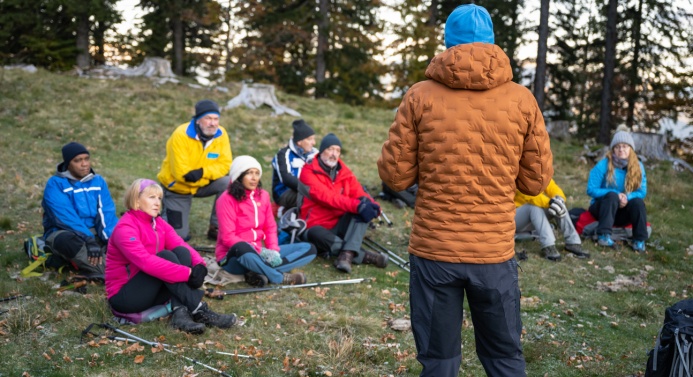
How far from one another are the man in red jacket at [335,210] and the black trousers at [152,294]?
7.50 ft

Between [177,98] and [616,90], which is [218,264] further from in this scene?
[616,90]

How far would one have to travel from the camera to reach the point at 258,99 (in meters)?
16.9

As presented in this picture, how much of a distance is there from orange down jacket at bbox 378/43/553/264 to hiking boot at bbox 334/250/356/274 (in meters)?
3.93

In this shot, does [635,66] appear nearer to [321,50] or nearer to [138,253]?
[321,50]

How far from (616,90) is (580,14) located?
11.9ft

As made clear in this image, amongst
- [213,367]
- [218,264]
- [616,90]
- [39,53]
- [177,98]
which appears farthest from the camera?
[616,90]

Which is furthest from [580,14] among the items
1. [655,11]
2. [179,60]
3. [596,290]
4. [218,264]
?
[218,264]

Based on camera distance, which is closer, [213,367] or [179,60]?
[213,367]

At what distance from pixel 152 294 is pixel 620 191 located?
6.53 meters

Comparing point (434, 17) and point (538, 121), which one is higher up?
point (434, 17)

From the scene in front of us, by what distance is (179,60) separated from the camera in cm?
2483

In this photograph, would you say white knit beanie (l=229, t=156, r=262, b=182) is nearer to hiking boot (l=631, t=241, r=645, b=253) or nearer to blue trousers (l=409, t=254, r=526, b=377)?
blue trousers (l=409, t=254, r=526, b=377)

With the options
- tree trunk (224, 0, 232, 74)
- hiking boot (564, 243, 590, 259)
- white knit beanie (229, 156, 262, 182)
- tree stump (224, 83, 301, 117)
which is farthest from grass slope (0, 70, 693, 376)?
tree trunk (224, 0, 232, 74)

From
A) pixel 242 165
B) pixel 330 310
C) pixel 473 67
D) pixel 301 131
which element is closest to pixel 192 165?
pixel 301 131
